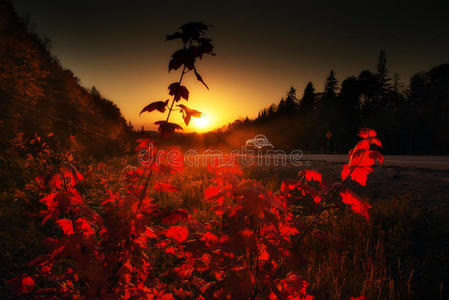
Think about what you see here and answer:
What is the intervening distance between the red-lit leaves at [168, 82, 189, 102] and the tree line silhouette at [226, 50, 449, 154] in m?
26.1

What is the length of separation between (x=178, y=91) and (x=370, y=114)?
127ft

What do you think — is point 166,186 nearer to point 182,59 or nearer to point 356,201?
point 182,59

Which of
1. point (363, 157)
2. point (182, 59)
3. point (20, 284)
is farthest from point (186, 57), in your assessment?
point (20, 284)

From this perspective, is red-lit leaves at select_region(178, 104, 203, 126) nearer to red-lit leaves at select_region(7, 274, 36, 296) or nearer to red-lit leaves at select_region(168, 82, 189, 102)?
red-lit leaves at select_region(168, 82, 189, 102)

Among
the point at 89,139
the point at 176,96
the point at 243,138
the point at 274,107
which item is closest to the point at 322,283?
the point at 176,96

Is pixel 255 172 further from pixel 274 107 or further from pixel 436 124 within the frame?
pixel 274 107

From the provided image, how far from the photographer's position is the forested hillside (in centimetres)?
1007

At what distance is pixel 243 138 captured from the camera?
191ft

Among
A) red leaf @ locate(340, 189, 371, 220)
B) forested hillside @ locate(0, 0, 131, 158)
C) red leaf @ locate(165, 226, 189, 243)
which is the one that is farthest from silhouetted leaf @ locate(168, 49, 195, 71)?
forested hillside @ locate(0, 0, 131, 158)

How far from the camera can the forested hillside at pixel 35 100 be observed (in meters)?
10.1

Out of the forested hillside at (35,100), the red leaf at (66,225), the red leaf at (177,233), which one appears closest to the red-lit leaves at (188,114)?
the red leaf at (177,233)

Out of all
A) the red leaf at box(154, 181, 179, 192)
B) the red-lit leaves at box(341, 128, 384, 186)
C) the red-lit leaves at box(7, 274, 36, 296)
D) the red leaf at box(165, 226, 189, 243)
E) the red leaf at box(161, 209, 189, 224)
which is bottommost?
the red-lit leaves at box(7, 274, 36, 296)

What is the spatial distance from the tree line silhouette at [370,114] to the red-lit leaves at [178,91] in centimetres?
2611

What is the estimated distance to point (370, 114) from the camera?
32.7 meters
